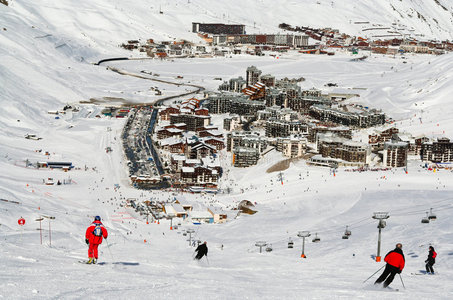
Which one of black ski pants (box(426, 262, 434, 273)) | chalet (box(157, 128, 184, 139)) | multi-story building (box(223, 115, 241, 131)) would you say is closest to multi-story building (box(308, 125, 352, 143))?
multi-story building (box(223, 115, 241, 131))

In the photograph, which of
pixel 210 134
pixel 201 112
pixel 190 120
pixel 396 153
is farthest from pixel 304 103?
pixel 396 153

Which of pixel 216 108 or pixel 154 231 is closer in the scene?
pixel 154 231

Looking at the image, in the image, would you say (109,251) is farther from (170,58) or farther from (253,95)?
(170,58)

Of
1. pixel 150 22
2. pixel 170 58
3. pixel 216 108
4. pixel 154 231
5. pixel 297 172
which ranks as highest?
pixel 150 22

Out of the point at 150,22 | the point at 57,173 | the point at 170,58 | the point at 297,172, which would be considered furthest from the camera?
the point at 150,22

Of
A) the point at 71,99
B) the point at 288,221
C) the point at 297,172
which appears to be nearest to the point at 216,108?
the point at 71,99

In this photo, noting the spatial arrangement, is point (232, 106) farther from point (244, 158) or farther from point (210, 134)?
point (244, 158)
